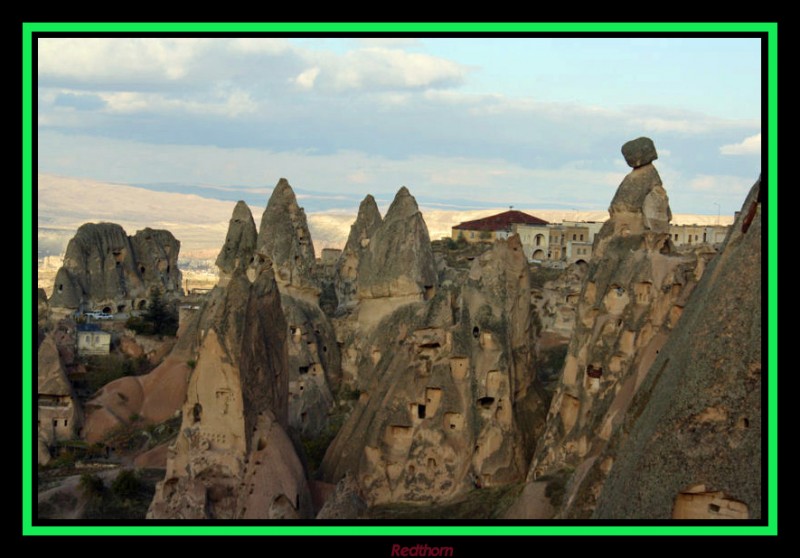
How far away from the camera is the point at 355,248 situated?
33906mm

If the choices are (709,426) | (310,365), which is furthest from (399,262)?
(709,426)

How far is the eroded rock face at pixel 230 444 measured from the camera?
14688mm

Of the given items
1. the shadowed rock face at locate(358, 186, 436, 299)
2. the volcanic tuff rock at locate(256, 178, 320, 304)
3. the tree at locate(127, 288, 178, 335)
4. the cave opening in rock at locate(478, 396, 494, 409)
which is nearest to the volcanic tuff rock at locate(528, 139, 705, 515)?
the cave opening in rock at locate(478, 396, 494, 409)

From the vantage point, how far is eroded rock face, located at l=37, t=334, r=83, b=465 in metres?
25.8

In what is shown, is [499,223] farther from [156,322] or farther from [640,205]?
[640,205]

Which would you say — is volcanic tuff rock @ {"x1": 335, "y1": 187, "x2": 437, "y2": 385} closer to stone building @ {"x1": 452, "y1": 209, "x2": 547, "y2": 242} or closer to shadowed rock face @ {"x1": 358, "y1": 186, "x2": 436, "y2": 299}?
shadowed rock face @ {"x1": 358, "y1": 186, "x2": 436, "y2": 299}

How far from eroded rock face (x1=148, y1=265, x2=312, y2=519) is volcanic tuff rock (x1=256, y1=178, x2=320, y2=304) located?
11127 millimetres

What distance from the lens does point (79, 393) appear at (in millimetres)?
28375

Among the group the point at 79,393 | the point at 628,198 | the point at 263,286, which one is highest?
the point at 628,198

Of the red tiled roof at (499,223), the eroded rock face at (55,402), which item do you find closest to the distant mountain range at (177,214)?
the red tiled roof at (499,223)

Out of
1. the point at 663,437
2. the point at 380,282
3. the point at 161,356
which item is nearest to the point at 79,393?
the point at 161,356

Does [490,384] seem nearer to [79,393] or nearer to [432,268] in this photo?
[432,268]

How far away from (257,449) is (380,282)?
881cm
